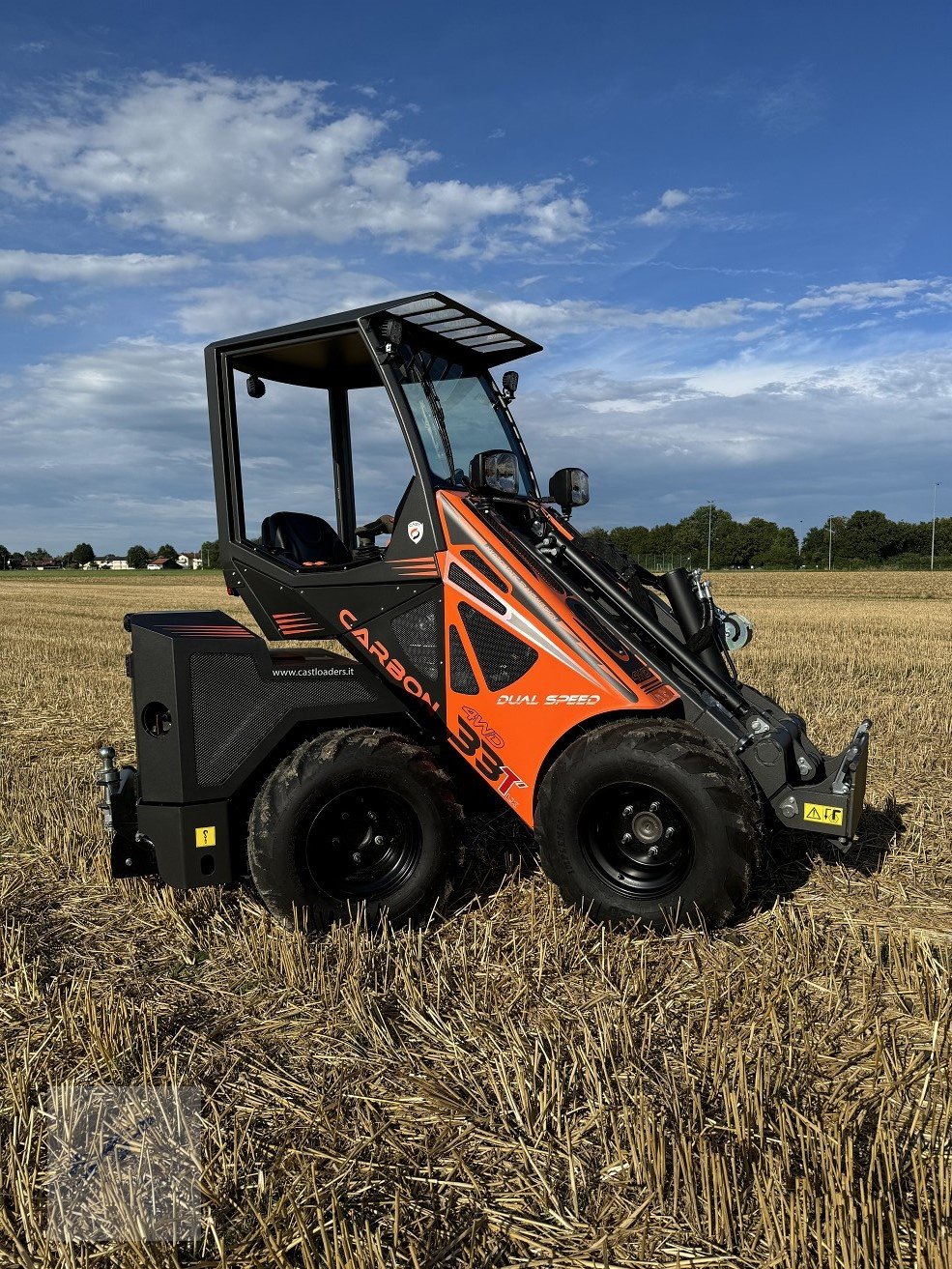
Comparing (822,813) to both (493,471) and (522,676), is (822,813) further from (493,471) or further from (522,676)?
(493,471)

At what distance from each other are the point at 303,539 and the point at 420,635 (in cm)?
105

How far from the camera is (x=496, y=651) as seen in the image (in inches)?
157

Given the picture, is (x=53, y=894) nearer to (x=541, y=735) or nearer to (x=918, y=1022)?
(x=541, y=735)

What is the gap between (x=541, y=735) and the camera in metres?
3.94

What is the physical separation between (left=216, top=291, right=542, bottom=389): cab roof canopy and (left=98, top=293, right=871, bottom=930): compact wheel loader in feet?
0.07

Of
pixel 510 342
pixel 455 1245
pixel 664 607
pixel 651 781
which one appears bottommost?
pixel 455 1245

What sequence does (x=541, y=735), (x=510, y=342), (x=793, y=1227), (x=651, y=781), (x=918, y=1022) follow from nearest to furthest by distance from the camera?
(x=793, y=1227)
(x=918, y=1022)
(x=651, y=781)
(x=541, y=735)
(x=510, y=342)

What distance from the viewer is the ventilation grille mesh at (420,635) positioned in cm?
416

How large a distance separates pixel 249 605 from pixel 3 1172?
268cm

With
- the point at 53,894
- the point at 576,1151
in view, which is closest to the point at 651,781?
the point at 576,1151

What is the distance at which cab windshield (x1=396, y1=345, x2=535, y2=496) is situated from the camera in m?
4.32

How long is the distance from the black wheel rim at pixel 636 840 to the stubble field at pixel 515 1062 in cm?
25

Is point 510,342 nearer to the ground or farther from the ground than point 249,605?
farther from the ground

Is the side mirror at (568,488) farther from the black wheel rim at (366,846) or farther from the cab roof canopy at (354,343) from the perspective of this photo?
the black wheel rim at (366,846)
